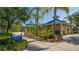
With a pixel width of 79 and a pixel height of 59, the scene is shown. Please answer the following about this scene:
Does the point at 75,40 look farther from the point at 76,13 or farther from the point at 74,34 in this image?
the point at 76,13

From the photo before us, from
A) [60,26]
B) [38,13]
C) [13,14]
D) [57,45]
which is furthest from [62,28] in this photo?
[13,14]

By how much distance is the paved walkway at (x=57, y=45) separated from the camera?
11.4 ft

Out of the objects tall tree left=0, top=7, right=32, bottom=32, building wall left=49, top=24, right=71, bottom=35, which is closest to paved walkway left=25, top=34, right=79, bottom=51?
building wall left=49, top=24, right=71, bottom=35

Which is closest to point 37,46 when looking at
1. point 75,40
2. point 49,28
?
point 49,28

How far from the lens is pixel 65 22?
3498 mm

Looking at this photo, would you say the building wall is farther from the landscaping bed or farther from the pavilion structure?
the landscaping bed

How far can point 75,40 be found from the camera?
3.49 m

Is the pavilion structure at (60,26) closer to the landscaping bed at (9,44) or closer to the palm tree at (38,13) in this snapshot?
the palm tree at (38,13)

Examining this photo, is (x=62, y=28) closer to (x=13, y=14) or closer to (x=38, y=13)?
(x=38, y=13)

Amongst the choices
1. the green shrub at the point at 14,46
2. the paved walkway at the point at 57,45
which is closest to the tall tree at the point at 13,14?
the green shrub at the point at 14,46

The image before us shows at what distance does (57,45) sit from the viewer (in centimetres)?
351
